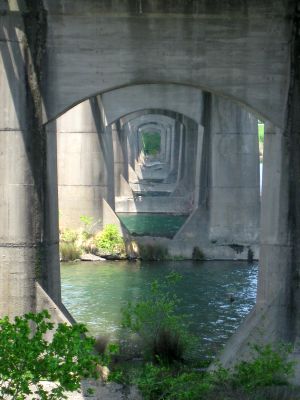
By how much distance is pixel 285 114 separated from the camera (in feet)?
45.6

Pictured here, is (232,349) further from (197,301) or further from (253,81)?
(197,301)

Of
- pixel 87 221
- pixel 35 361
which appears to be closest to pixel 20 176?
pixel 35 361

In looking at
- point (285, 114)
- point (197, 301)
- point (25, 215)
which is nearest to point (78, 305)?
point (197, 301)

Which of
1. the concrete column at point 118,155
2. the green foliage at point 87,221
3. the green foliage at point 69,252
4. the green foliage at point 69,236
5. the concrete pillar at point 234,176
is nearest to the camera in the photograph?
the concrete pillar at point 234,176

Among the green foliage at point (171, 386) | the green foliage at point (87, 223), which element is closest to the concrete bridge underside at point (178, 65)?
the green foliage at point (171, 386)

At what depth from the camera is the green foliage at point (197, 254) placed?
1137 inches

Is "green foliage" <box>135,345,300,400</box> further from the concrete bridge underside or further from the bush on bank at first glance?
the bush on bank

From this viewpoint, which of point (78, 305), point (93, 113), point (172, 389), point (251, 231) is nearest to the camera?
point (172, 389)

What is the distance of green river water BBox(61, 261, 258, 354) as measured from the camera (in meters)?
19.0

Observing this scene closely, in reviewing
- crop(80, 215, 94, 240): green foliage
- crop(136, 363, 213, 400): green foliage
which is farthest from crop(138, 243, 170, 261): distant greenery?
crop(136, 363, 213, 400): green foliage

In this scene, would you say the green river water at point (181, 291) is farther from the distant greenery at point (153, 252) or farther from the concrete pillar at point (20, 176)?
the concrete pillar at point (20, 176)

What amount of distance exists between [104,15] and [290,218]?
4.76 meters

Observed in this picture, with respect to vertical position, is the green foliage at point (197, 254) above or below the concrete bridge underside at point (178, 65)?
below

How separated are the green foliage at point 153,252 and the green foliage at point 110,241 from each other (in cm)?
73
